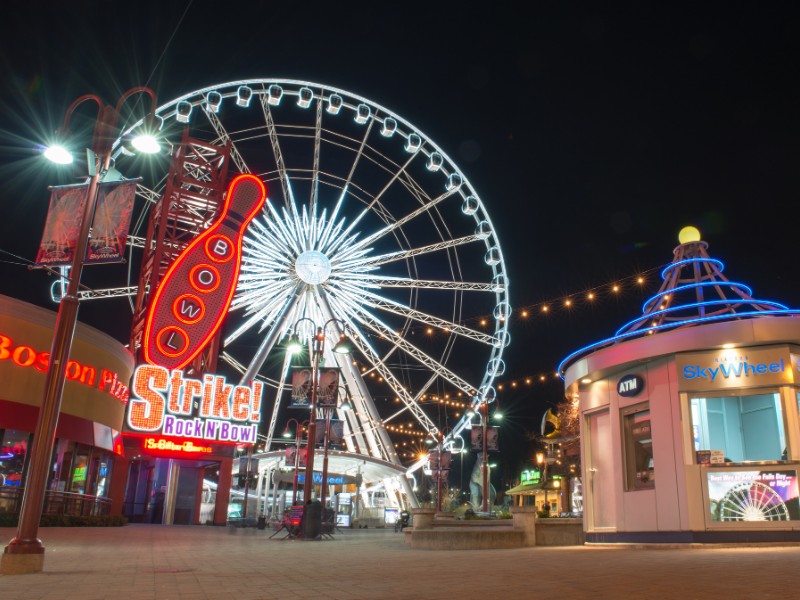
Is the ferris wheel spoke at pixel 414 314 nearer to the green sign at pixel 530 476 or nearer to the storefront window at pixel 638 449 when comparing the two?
the storefront window at pixel 638 449

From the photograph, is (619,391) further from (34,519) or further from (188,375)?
(188,375)

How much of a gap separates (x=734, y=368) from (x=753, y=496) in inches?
110

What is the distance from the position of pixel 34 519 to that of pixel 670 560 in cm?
949

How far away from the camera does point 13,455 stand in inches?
779

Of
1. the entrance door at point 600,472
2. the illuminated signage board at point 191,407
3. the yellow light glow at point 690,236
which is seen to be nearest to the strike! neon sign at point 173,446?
the illuminated signage board at point 191,407

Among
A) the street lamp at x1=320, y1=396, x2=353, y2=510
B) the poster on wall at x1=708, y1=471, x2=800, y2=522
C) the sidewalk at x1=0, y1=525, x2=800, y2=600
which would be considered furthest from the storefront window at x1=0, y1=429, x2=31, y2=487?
the poster on wall at x1=708, y1=471, x2=800, y2=522

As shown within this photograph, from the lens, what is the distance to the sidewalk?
6996 millimetres

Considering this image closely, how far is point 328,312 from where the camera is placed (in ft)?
104

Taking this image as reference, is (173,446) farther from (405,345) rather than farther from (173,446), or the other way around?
(405,345)

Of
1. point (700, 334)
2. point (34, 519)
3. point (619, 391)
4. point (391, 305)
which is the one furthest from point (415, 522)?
point (391, 305)

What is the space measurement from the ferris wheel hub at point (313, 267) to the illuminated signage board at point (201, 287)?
2882 millimetres

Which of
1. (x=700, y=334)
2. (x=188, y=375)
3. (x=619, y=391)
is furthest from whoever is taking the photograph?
(x=188, y=375)

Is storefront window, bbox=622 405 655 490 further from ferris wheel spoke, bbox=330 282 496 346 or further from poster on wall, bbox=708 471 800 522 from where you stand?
ferris wheel spoke, bbox=330 282 496 346

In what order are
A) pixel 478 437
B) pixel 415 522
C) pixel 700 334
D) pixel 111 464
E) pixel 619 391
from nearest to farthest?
pixel 700 334 → pixel 619 391 → pixel 415 522 → pixel 111 464 → pixel 478 437
